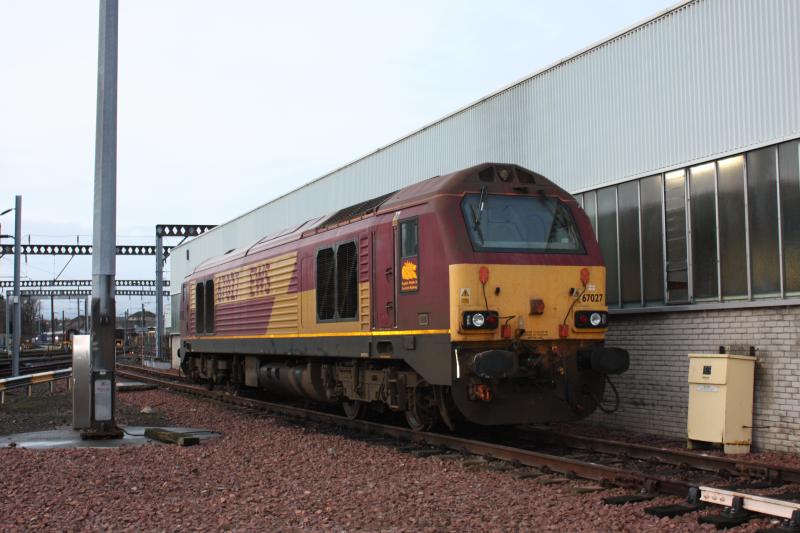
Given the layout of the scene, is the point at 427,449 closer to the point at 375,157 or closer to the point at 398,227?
the point at 398,227

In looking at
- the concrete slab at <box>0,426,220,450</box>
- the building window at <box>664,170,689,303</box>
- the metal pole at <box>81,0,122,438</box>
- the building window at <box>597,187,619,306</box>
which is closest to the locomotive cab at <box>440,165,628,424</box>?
the building window at <box>664,170,689,303</box>

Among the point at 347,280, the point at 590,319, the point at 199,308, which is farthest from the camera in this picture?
the point at 199,308

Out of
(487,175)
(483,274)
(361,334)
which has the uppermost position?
(487,175)

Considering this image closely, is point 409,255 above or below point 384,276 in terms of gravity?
above

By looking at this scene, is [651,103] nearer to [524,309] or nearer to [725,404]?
[524,309]

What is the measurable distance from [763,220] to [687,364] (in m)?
2.35

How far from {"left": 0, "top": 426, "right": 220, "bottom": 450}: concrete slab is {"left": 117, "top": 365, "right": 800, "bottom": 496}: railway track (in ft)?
9.09

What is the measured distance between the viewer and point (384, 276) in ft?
36.3

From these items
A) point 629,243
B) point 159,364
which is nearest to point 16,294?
point 159,364

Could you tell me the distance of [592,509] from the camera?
6.90m

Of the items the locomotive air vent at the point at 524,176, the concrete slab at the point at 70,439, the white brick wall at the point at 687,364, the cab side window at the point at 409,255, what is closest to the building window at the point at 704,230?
the white brick wall at the point at 687,364

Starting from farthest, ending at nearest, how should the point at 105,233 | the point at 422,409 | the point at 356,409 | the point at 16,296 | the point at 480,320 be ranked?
1. the point at 16,296
2. the point at 356,409
3. the point at 105,233
4. the point at 422,409
5. the point at 480,320

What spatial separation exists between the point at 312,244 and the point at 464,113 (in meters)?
5.99

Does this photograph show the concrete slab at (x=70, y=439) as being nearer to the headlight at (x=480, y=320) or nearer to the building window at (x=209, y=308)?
the headlight at (x=480, y=320)
